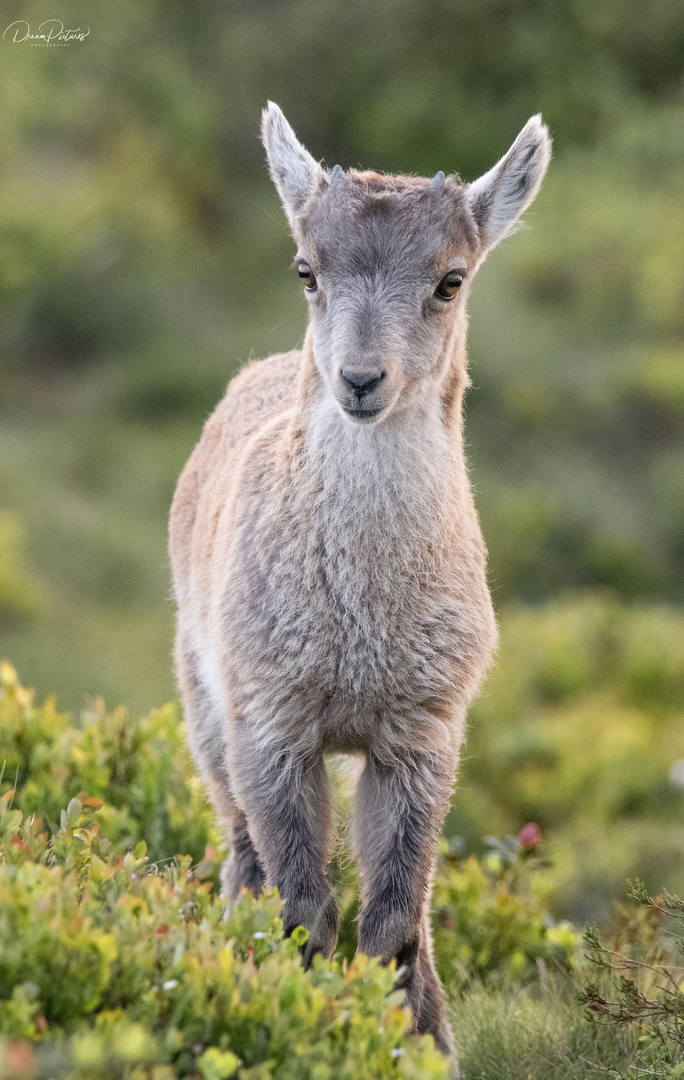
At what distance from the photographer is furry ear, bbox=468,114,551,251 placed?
4668 mm

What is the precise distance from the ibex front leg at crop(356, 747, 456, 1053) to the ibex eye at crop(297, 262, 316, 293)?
1.76 m

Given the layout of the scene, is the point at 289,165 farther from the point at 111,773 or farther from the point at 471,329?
the point at 471,329

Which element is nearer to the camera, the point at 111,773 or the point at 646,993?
the point at 646,993

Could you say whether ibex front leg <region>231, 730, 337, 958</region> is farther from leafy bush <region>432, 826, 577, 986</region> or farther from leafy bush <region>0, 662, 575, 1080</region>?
leafy bush <region>432, 826, 577, 986</region>

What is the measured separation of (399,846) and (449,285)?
205cm

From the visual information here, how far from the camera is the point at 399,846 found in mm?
4391

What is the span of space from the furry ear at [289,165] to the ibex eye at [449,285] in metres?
0.70

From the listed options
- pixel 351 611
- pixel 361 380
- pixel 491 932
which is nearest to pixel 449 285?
pixel 361 380

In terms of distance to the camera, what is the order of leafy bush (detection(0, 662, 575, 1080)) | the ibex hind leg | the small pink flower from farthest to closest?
1. the small pink flower
2. the ibex hind leg
3. leafy bush (detection(0, 662, 575, 1080))

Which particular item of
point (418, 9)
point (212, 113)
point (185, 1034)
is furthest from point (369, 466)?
point (418, 9)

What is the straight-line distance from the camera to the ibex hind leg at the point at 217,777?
17.0 ft

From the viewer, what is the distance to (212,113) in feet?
79.7
